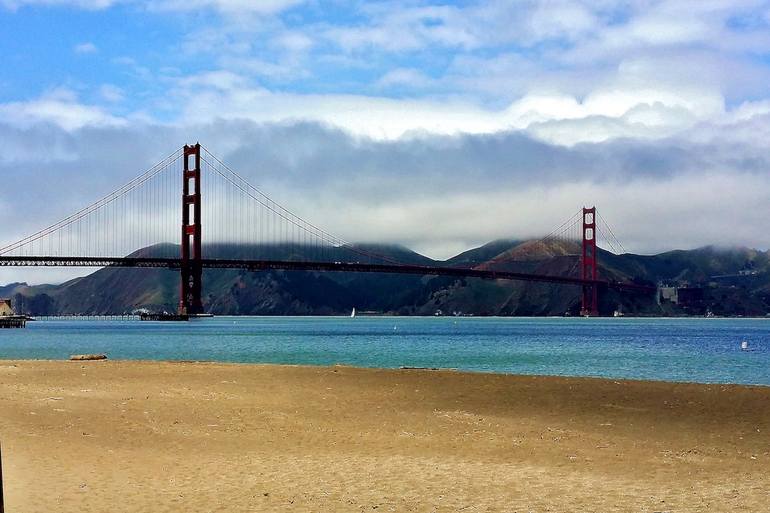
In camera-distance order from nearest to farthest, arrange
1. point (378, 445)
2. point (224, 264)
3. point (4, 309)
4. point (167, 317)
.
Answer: point (378, 445), point (224, 264), point (4, 309), point (167, 317)

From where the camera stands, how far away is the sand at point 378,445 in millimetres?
12141

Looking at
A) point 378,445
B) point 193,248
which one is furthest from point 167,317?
point 378,445

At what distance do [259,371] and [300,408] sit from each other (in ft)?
32.0

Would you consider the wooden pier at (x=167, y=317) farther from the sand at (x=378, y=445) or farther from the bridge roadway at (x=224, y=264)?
the sand at (x=378, y=445)

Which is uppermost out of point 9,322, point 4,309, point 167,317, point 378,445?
point 4,309

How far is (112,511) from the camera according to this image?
11055 millimetres

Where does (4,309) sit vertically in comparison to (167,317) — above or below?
above

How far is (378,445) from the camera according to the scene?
1670 cm

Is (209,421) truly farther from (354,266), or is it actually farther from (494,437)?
(354,266)

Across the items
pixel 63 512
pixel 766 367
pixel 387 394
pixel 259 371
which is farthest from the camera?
pixel 766 367

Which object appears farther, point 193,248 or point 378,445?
point 193,248

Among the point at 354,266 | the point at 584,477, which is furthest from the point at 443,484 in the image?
the point at 354,266

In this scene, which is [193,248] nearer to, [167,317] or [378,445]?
[167,317]

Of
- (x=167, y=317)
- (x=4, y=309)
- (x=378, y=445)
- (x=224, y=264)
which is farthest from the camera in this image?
(x=167, y=317)
